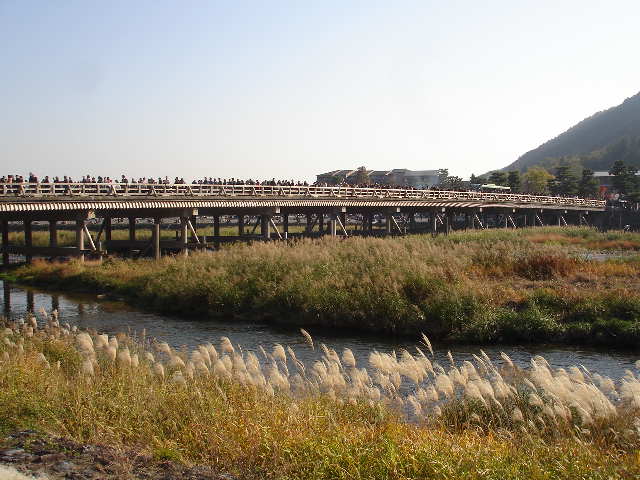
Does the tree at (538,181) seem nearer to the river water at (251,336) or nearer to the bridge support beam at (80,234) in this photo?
the bridge support beam at (80,234)

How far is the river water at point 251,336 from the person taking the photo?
19.1m

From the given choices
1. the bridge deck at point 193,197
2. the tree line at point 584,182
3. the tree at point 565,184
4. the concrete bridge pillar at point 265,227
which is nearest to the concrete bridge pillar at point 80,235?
the bridge deck at point 193,197

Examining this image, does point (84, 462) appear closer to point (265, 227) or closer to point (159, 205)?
point (159, 205)

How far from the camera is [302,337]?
76.2 feet

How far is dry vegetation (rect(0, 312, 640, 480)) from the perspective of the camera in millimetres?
7996

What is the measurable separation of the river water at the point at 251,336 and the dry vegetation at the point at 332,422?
508 centimetres

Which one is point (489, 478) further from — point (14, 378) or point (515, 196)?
point (515, 196)

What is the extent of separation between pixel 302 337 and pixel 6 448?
14861 millimetres

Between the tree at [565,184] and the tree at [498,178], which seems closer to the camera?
the tree at [565,184]

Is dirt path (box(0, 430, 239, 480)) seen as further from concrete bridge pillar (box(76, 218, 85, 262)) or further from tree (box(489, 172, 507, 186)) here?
tree (box(489, 172, 507, 186))

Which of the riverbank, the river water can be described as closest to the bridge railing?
the riverbank

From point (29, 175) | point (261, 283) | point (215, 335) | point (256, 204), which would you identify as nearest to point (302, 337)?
point (215, 335)

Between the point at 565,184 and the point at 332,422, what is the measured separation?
467 feet

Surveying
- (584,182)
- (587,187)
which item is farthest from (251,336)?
(584,182)
